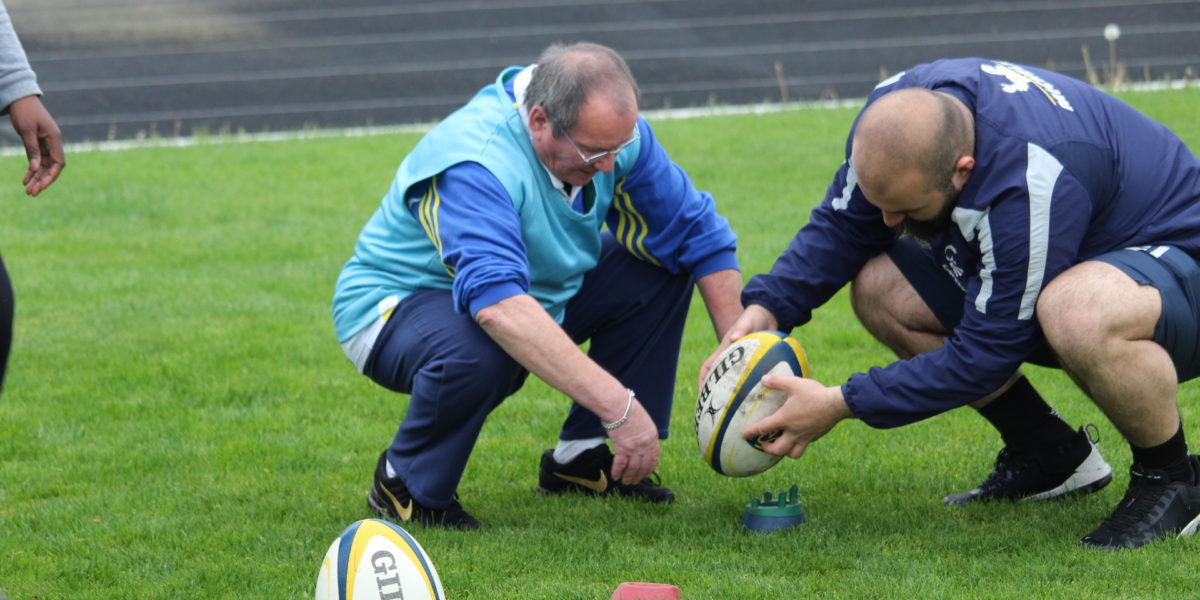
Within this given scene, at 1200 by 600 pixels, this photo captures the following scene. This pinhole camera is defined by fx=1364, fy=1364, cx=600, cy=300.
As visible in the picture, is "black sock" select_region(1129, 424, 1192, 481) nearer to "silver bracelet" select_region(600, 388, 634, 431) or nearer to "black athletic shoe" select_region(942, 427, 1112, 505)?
"black athletic shoe" select_region(942, 427, 1112, 505)

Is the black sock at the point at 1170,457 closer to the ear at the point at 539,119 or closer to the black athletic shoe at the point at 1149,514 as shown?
the black athletic shoe at the point at 1149,514

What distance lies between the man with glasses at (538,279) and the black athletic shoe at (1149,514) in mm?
1328

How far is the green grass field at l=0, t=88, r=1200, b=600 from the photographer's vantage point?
12.4 ft

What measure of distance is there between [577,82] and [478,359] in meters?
0.88

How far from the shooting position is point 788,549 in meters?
3.96

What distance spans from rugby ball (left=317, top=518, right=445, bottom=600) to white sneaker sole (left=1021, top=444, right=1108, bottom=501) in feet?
7.09

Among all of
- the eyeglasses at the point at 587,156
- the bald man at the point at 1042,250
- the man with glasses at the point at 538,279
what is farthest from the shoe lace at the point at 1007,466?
the eyeglasses at the point at 587,156

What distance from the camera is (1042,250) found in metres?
3.60

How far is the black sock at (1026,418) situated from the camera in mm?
4352

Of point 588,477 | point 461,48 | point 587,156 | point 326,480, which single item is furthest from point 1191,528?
point 461,48

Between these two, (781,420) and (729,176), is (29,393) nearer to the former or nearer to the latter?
(781,420)

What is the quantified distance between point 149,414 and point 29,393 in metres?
0.69

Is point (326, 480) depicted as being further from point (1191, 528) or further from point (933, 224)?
point (1191, 528)

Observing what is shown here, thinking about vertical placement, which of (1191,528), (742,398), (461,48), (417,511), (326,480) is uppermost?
(742,398)
